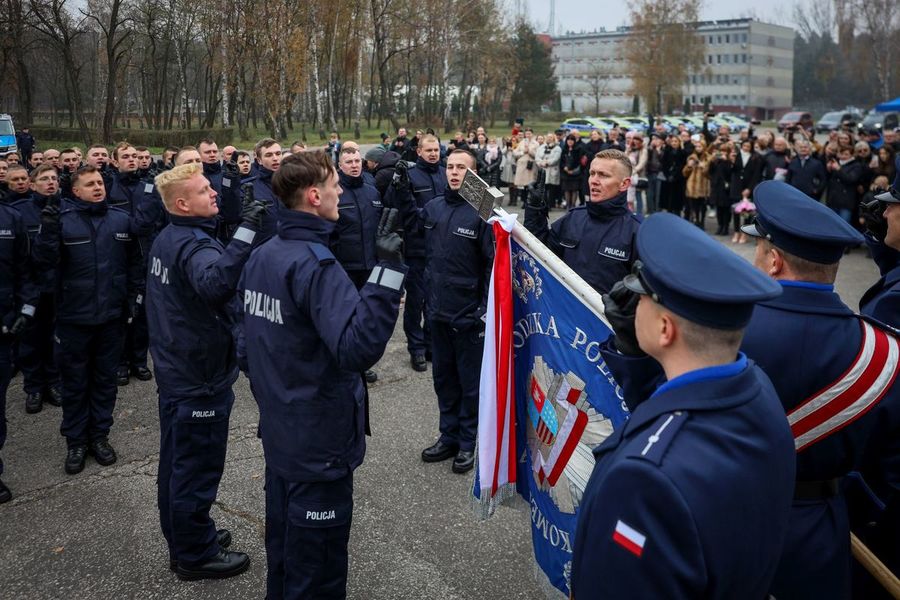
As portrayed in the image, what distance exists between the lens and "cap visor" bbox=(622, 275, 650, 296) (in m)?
1.80

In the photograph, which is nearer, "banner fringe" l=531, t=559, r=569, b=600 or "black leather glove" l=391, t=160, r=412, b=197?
"banner fringe" l=531, t=559, r=569, b=600

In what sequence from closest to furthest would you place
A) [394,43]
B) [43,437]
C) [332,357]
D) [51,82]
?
[332,357] < [43,437] < [394,43] < [51,82]

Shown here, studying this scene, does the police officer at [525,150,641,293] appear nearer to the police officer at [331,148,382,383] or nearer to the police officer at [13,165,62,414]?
the police officer at [331,148,382,383]

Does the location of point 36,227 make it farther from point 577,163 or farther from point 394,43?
point 394,43

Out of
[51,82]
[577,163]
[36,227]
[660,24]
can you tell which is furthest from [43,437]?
[660,24]

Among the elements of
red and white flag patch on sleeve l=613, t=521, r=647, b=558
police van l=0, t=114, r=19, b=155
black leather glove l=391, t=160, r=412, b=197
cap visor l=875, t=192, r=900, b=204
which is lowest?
red and white flag patch on sleeve l=613, t=521, r=647, b=558

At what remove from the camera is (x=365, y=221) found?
715 centimetres

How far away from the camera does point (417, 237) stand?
25.0 ft

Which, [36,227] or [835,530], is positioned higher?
[36,227]

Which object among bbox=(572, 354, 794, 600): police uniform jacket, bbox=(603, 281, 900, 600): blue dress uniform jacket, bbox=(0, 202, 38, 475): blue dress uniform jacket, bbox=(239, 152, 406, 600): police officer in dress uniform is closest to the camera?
bbox=(572, 354, 794, 600): police uniform jacket

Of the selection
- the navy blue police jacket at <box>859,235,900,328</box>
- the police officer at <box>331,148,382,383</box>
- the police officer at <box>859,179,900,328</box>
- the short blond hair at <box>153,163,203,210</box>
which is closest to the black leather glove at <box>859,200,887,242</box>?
the police officer at <box>859,179,900,328</box>

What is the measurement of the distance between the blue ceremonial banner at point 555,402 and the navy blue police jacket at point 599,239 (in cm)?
174

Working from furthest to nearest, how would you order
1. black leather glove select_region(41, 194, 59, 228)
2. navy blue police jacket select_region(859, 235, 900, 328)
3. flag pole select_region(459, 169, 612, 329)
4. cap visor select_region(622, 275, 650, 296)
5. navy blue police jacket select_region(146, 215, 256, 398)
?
black leather glove select_region(41, 194, 59, 228) → navy blue police jacket select_region(146, 215, 256, 398) → navy blue police jacket select_region(859, 235, 900, 328) → flag pole select_region(459, 169, 612, 329) → cap visor select_region(622, 275, 650, 296)

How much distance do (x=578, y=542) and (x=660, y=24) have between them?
229ft
